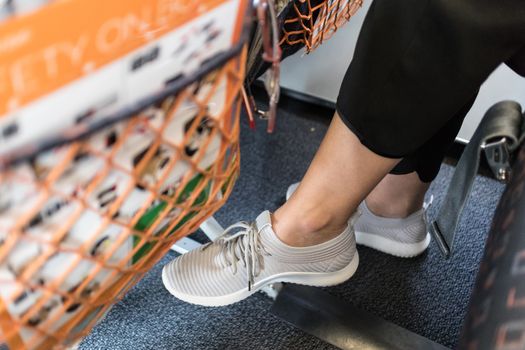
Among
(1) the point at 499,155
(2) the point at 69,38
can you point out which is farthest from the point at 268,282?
(2) the point at 69,38

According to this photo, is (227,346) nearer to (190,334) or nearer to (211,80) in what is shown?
(190,334)

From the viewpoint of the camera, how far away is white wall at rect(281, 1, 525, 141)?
1095 millimetres

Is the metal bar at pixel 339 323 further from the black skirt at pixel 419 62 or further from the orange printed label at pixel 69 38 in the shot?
the orange printed label at pixel 69 38

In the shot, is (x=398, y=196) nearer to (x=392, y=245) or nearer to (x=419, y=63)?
(x=392, y=245)

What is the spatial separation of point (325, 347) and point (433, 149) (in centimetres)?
35

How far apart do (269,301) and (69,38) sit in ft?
2.22

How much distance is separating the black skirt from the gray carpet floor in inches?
14.6

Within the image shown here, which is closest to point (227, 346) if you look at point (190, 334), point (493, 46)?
point (190, 334)

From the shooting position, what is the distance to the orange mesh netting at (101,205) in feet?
1.01

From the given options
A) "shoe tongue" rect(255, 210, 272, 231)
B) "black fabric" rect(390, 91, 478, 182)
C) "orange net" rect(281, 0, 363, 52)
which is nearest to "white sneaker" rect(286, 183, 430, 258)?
"black fabric" rect(390, 91, 478, 182)

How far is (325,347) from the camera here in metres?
0.81

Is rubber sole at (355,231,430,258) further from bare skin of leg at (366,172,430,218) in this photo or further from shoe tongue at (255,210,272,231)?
shoe tongue at (255,210,272,231)

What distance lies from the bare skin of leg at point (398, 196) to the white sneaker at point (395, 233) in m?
0.01

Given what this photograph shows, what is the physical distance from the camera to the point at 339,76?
4.13ft
